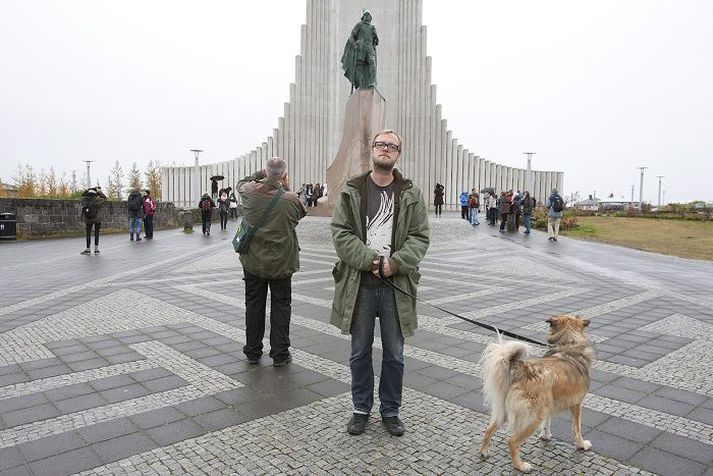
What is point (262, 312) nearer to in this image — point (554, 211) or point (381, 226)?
point (381, 226)

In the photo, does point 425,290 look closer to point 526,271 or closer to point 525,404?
point 526,271

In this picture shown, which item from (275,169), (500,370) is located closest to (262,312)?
(275,169)

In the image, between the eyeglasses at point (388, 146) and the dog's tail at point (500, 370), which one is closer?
the dog's tail at point (500, 370)

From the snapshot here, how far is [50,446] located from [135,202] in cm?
1644

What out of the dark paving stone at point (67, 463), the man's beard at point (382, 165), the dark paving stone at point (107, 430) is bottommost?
the dark paving stone at point (107, 430)

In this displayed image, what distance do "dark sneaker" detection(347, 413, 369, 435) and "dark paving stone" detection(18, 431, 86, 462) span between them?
163 centimetres

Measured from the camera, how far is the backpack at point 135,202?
18312mm

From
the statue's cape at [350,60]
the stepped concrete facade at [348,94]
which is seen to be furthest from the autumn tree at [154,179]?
the statue's cape at [350,60]

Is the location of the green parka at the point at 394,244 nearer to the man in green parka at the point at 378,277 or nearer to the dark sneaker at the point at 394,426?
the man in green parka at the point at 378,277

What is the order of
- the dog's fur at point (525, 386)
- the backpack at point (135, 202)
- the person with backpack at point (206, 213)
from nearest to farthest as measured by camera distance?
the dog's fur at point (525, 386)
the backpack at point (135, 202)
the person with backpack at point (206, 213)

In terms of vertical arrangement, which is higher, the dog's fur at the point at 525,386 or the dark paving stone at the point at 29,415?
the dog's fur at the point at 525,386

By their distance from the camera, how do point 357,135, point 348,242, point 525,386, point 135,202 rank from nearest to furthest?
point 525,386
point 348,242
point 135,202
point 357,135

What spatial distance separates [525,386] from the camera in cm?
286

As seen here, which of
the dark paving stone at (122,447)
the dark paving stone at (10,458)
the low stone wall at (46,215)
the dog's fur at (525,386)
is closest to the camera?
the dog's fur at (525,386)
